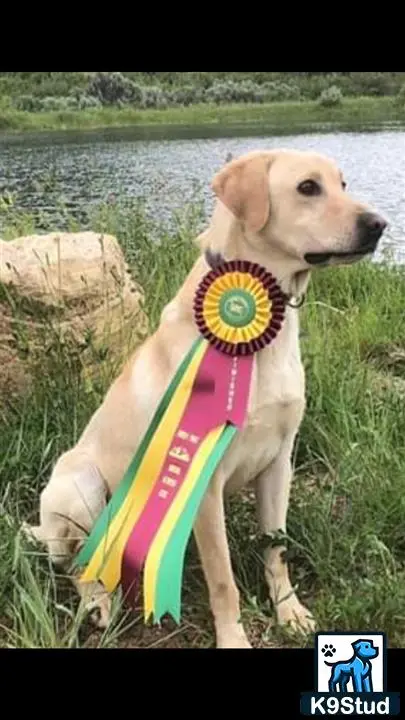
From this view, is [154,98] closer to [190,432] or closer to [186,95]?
[186,95]

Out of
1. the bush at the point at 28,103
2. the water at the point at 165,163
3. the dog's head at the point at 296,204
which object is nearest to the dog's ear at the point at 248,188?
the dog's head at the point at 296,204

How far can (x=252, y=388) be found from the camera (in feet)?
8.44

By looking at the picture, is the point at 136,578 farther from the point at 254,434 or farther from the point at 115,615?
the point at 254,434

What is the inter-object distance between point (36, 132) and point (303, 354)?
953 mm

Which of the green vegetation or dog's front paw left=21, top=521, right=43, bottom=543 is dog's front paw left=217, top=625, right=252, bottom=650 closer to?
dog's front paw left=21, top=521, right=43, bottom=543

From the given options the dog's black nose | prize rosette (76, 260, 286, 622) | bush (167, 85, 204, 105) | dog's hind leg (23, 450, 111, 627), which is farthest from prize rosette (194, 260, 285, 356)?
bush (167, 85, 204, 105)

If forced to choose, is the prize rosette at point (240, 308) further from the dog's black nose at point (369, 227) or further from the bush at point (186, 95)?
the bush at point (186, 95)

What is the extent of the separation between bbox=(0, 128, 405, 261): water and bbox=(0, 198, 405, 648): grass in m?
0.13

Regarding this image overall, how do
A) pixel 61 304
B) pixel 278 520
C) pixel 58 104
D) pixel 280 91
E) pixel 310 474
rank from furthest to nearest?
1. pixel 61 304
2. pixel 310 474
3. pixel 58 104
4. pixel 280 91
5. pixel 278 520
